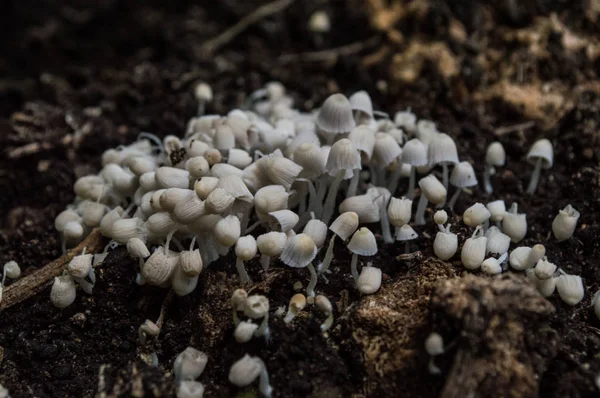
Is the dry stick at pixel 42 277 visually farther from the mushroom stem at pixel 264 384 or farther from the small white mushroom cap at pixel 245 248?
the mushroom stem at pixel 264 384

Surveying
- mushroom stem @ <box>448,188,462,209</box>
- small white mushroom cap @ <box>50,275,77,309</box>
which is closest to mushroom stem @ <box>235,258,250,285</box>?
small white mushroom cap @ <box>50,275,77,309</box>

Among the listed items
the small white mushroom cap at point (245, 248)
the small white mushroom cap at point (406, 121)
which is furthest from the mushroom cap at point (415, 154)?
the small white mushroom cap at point (245, 248)

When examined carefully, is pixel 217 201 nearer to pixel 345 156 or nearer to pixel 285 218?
pixel 285 218

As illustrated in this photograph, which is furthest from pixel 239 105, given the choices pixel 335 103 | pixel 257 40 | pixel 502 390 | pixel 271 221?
pixel 502 390

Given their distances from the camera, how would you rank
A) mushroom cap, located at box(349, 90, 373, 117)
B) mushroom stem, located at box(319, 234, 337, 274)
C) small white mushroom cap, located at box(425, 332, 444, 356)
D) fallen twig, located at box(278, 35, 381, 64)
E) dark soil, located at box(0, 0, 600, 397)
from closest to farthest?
small white mushroom cap, located at box(425, 332, 444, 356), dark soil, located at box(0, 0, 600, 397), mushroom stem, located at box(319, 234, 337, 274), mushroom cap, located at box(349, 90, 373, 117), fallen twig, located at box(278, 35, 381, 64)

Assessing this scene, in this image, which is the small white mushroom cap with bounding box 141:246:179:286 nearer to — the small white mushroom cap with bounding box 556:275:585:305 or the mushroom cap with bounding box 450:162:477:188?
the mushroom cap with bounding box 450:162:477:188

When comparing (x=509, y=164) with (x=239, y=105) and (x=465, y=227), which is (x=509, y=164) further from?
(x=239, y=105)
